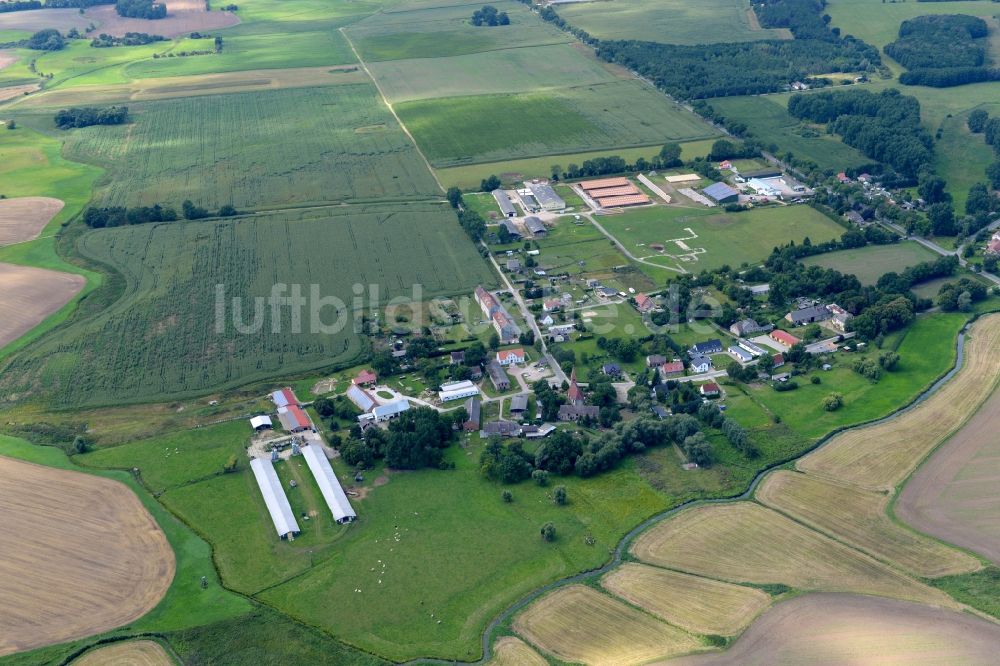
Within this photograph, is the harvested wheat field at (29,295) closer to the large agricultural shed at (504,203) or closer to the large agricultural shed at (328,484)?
the large agricultural shed at (328,484)

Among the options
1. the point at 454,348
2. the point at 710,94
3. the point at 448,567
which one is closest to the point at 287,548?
the point at 448,567

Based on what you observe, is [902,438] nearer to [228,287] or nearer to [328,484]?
[328,484]

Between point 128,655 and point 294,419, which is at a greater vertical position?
point 294,419

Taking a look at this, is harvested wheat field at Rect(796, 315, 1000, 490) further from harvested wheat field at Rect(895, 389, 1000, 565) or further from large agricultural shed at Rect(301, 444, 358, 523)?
large agricultural shed at Rect(301, 444, 358, 523)

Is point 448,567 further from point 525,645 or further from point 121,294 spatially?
point 121,294

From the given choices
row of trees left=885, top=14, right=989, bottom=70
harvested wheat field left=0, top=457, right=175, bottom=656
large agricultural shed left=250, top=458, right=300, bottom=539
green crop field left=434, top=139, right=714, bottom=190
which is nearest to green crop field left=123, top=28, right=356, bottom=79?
green crop field left=434, top=139, right=714, bottom=190

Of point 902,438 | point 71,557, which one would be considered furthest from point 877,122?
point 71,557
